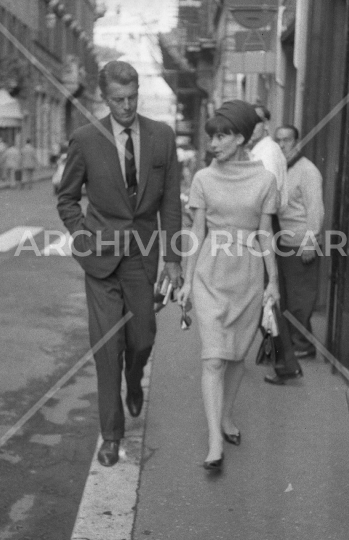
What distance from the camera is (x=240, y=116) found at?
464 cm

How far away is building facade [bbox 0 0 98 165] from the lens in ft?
147

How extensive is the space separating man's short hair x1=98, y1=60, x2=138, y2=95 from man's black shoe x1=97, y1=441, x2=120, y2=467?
1.65 metres

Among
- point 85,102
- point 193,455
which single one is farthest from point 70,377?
point 85,102

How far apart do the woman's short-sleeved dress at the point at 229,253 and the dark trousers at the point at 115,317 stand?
293mm

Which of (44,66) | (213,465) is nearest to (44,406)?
(213,465)

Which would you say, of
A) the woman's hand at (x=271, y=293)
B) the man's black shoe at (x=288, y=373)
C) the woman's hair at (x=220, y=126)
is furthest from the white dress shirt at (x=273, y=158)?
the woman's hair at (x=220, y=126)

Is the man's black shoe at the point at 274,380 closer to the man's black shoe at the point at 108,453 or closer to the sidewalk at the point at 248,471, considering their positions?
the sidewalk at the point at 248,471

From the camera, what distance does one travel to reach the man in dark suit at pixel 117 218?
14.9ft

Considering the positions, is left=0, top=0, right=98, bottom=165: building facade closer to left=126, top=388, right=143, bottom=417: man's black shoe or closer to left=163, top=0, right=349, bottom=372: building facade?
left=163, top=0, right=349, bottom=372: building facade

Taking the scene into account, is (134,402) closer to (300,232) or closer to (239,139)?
(239,139)

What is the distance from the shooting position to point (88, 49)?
282 feet

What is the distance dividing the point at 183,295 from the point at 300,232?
2.30 m

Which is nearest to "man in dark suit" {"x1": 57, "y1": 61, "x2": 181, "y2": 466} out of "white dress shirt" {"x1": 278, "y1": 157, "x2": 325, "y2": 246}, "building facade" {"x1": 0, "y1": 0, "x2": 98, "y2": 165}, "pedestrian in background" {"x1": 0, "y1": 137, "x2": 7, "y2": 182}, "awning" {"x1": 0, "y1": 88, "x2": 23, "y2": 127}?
"white dress shirt" {"x1": 278, "y1": 157, "x2": 325, "y2": 246}

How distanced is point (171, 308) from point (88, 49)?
260 feet
